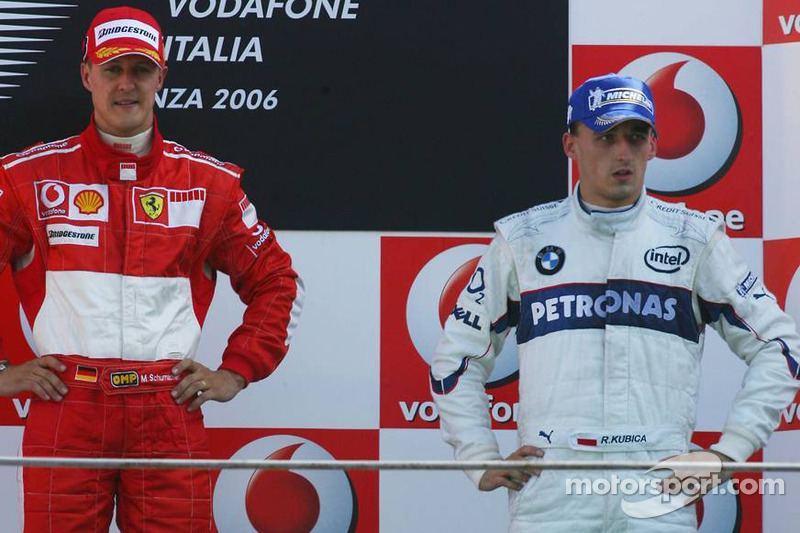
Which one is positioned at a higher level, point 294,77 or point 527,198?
point 294,77

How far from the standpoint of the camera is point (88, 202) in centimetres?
257

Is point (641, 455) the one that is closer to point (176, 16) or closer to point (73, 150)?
point (73, 150)

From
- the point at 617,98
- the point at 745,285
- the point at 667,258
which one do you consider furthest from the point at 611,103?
the point at 745,285

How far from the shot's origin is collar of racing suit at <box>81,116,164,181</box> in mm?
2576

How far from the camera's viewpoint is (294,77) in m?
2.99

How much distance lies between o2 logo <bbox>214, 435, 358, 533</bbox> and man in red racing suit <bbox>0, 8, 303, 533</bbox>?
1.18ft

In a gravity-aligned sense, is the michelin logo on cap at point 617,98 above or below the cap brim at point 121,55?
below

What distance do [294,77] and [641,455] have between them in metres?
1.28

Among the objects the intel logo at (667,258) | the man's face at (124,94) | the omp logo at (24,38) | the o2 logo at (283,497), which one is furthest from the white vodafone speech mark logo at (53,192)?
the intel logo at (667,258)

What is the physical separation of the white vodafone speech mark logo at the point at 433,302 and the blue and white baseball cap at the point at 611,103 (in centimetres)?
66

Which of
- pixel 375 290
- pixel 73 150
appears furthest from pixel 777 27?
pixel 73 150

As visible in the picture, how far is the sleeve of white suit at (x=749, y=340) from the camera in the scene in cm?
220

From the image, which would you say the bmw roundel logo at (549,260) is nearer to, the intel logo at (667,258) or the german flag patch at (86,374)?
the intel logo at (667,258)

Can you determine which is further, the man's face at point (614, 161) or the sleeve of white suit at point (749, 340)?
the man's face at point (614, 161)
